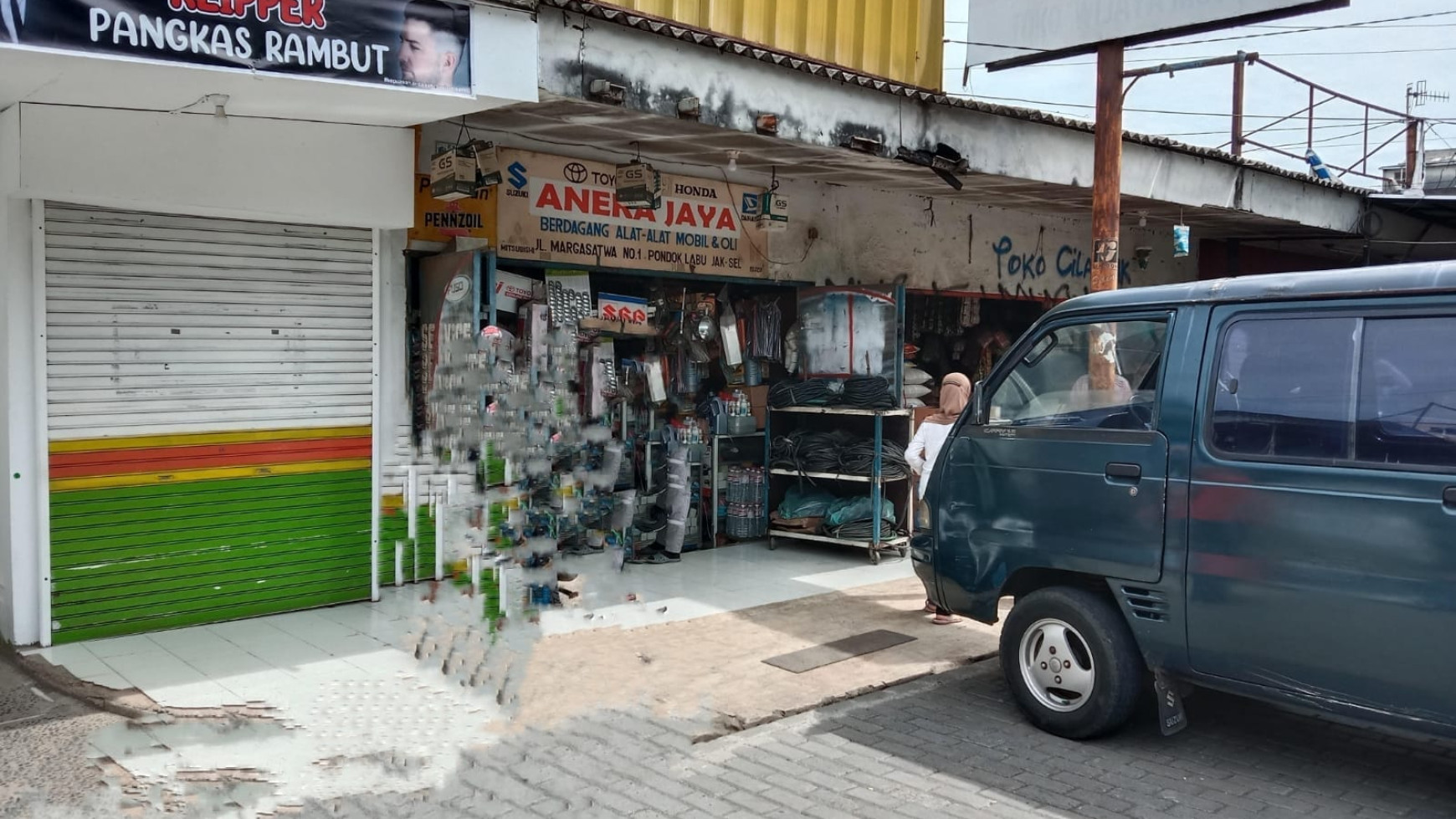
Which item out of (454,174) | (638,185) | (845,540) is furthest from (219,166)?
(845,540)

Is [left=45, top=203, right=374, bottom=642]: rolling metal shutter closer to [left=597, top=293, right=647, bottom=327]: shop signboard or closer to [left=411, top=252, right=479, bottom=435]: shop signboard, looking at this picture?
[left=411, top=252, right=479, bottom=435]: shop signboard

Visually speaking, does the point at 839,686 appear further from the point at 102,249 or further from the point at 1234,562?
the point at 102,249

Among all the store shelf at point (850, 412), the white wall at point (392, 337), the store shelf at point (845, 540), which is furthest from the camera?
the store shelf at point (845, 540)

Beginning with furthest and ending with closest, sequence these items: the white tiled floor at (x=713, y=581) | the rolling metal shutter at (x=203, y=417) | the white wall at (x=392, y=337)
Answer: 1. the white wall at (x=392, y=337)
2. the white tiled floor at (x=713, y=581)
3. the rolling metal shutter at (x=203, y=417)

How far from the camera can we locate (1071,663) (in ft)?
17.1

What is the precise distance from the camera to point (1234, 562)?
4504 millimetres

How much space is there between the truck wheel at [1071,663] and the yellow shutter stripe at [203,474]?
4.40m

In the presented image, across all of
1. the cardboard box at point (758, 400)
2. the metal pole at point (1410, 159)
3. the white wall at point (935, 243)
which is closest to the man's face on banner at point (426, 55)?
the white wall at point (935, 243)

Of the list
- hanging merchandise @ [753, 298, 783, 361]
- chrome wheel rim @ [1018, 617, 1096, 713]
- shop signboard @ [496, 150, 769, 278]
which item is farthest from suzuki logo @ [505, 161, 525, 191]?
chrome wheel rim @ [1018, 617, 1096, 713]

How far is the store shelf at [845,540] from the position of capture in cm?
944

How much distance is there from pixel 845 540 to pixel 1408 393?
568 centimetres

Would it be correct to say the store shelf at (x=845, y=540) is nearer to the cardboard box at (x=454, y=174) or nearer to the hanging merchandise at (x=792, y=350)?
the hanging merchandise at (x=792, y=350)

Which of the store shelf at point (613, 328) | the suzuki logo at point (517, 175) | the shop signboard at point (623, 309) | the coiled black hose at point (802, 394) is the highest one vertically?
the suzuki logo at point (517, 175)

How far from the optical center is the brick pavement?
4.41 metres
